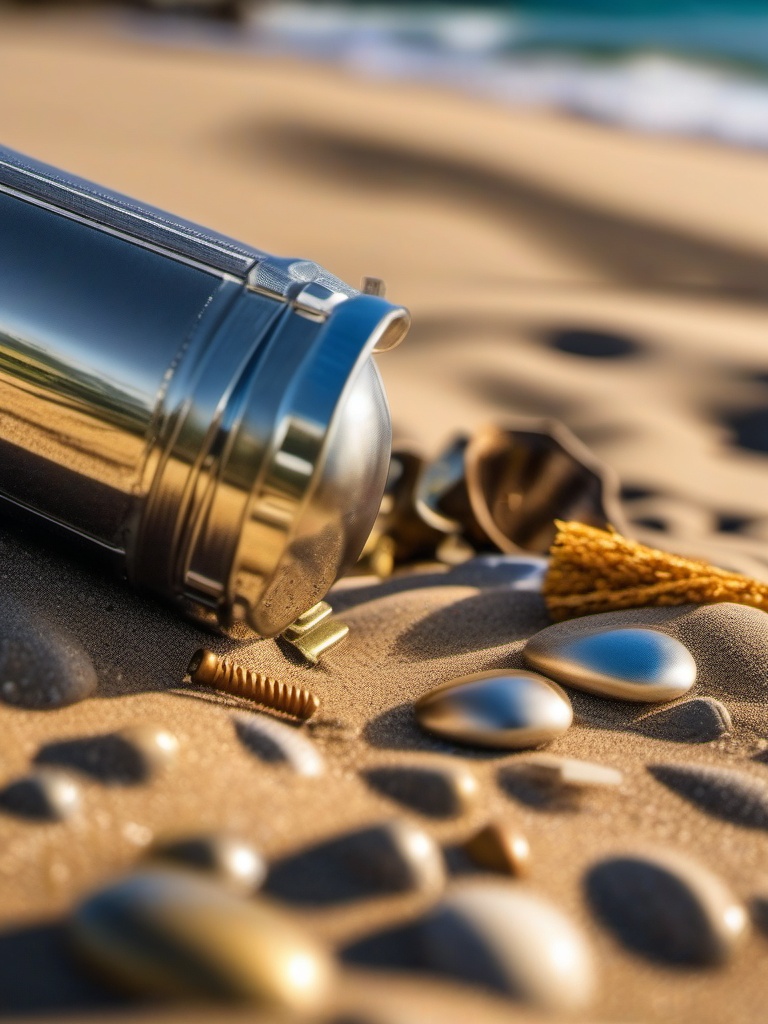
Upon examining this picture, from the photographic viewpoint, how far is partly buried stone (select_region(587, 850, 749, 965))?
844mm

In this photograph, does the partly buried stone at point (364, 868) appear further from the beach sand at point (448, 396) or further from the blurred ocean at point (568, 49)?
the blurred ocean at point (568, 49)

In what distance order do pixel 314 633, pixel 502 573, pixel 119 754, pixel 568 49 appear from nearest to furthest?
pixel 119 754 < pixel 314 633 < pixel 502 573 < pixel 568 49

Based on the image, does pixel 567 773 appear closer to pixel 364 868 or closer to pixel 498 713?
pixel 498 713

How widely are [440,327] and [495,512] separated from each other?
101 cm

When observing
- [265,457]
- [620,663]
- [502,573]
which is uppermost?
[265,457]

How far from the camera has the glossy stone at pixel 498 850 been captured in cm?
90

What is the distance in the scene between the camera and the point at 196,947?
0.68m

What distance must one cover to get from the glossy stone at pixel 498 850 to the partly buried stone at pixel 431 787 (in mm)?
60

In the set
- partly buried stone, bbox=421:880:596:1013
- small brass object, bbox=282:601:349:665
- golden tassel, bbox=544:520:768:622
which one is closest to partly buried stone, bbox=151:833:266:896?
partly buried stone, bbox=421:880:596:1013

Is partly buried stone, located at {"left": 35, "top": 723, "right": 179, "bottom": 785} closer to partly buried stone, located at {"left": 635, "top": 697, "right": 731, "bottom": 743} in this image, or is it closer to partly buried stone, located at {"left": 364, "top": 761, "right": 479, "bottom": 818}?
partly buried stone, located at {"left": 364, "top": 761, "right": 479, "bottom": 818}

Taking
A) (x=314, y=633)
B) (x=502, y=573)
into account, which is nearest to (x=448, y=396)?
(x=502, y=573)

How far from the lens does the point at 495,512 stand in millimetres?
1812

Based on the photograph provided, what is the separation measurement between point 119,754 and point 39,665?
0.55ft

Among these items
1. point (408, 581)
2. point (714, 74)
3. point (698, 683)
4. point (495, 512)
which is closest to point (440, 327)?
point (495, 512)
